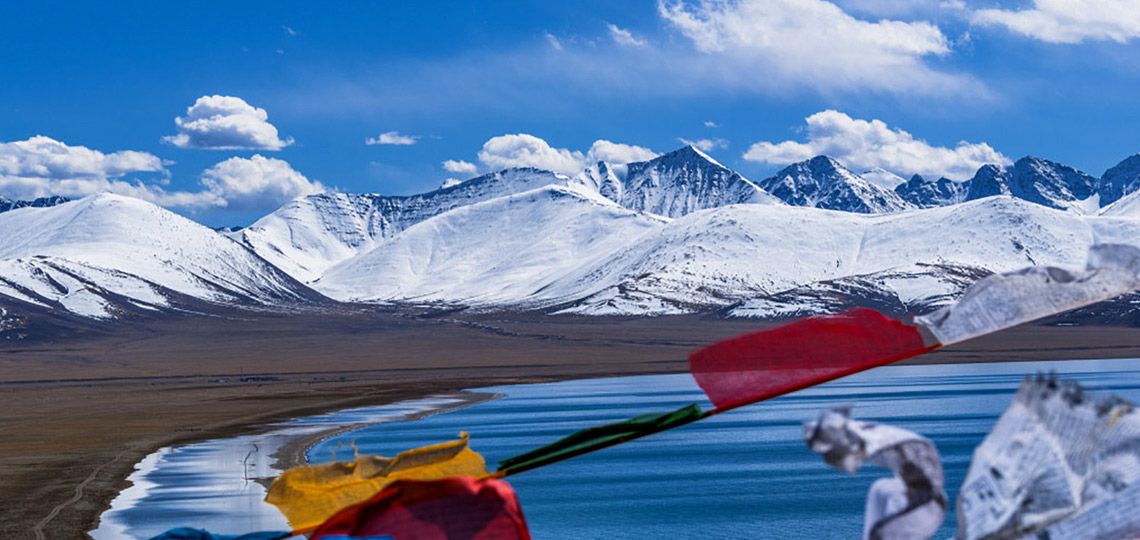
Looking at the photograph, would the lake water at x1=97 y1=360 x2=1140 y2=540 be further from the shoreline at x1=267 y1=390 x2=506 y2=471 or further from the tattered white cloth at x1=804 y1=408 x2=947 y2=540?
the shoreline at x1=267 y1=390 x2=506 y2=471

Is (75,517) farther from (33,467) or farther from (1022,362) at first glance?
(1022,362)

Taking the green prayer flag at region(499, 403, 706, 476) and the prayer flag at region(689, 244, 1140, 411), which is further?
the green prayer flag at region(499, 403, 706, 476)

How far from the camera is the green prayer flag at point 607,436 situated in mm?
4188

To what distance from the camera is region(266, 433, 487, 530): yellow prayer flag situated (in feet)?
16.4

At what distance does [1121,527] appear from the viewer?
2961mm

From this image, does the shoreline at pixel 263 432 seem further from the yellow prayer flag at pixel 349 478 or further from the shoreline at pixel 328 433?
the yellow prayer flag at pixel 349 478

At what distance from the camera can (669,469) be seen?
49.2 m

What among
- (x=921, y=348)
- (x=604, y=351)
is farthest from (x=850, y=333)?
(x=604, y=351)

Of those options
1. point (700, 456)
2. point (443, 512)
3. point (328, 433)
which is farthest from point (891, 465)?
point (328, 433)

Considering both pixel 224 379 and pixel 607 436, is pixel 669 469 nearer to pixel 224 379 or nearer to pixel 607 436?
pixel 607 436

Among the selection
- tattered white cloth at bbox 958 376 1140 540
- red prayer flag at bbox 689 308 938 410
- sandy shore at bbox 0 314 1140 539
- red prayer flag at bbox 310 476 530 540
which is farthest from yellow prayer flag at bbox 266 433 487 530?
sandy shore at bbox 0 314 1140 539

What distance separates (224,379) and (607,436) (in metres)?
122

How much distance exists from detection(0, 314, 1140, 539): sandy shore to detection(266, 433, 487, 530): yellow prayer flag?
2871cm

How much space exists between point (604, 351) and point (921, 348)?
6238 inches
